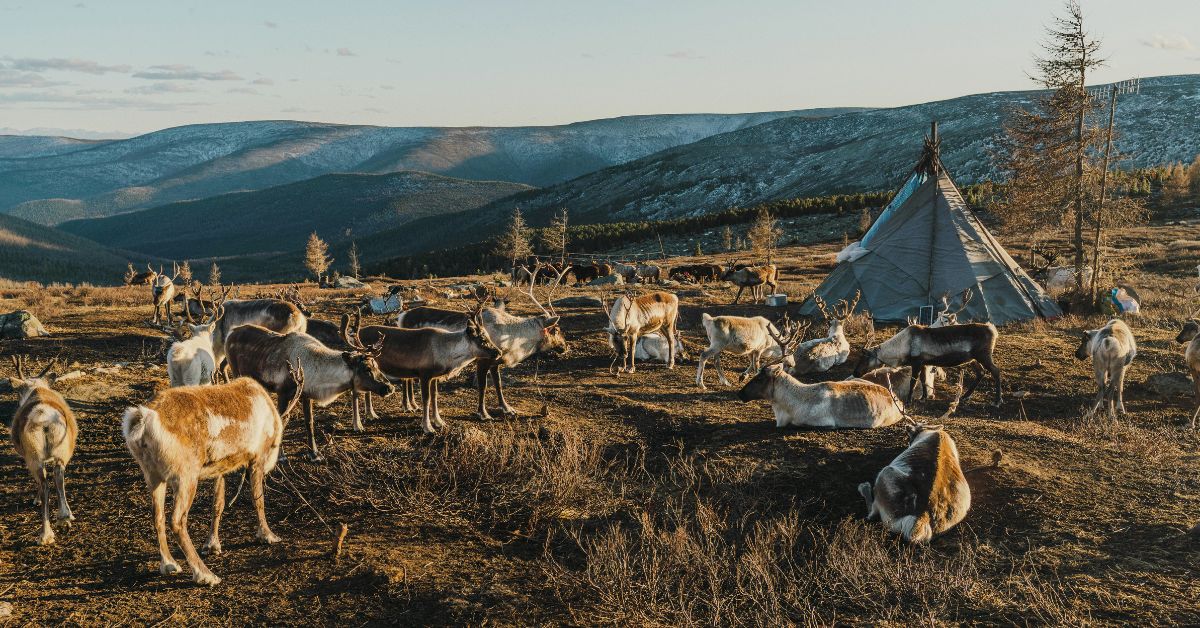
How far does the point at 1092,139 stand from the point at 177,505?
2496 cm

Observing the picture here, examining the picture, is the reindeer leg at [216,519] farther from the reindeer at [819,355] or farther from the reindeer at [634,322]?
the reindeer at [819,355]

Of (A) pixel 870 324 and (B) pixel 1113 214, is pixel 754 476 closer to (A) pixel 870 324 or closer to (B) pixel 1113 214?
(A) pixel 870 324

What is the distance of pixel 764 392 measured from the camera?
36.9 ft

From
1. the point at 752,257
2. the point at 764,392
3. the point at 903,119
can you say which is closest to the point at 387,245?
the point at 752,257

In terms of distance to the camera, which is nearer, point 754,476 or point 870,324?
point 754,476

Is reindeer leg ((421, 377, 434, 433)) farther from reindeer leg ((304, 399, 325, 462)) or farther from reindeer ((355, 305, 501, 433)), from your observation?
reindeer leg ((304, 399, 325, 462))

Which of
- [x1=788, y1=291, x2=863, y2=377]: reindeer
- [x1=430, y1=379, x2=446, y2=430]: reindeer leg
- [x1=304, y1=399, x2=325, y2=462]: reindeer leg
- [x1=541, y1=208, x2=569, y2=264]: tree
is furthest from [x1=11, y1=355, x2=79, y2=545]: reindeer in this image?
[x1=541, y1=208, x2=569, y2=264]: tree

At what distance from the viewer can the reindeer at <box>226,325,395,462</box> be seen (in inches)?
366

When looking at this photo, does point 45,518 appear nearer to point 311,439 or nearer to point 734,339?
point 311,439

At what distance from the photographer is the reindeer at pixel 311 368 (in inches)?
366

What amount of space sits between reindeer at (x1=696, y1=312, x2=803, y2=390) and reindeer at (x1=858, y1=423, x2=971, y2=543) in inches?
251

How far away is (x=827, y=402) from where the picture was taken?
10.7m

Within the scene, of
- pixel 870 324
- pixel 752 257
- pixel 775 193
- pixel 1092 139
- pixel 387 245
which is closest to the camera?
pixel 870 324

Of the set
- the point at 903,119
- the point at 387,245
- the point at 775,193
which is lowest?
the point at 387,245
